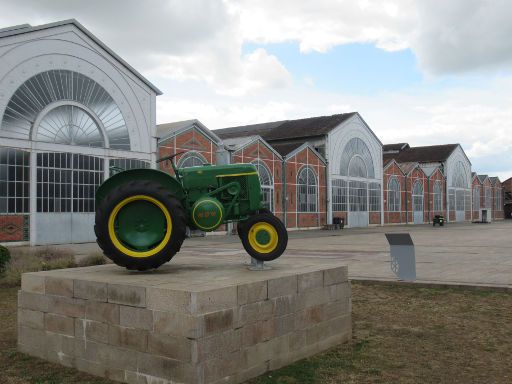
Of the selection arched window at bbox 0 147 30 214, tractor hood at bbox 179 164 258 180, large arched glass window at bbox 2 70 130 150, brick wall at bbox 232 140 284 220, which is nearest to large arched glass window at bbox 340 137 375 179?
brick wall at bbox 232 140 284 220

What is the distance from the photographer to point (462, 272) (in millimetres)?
13133

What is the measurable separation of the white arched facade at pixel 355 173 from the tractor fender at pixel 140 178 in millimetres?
39518

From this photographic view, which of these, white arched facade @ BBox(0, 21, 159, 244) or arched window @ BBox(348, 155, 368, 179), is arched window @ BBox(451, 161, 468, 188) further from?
white arched facade @ BBox(0, 21, 159, 244)

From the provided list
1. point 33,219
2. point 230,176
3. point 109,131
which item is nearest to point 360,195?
point 109,131

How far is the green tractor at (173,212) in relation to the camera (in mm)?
6203

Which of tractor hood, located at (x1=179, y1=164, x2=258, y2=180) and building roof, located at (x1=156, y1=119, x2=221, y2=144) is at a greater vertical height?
building roof, located at (x1=156, y1=119, x2=221, y2=144)

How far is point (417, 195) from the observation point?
61.8 meters

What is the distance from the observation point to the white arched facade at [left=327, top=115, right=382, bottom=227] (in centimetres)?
4666

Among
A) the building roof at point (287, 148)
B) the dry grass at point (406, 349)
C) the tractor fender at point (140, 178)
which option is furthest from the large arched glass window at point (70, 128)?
the tractor fender at point (140, 178)

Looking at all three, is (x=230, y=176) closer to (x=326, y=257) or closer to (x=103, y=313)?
(x=103, y=313)

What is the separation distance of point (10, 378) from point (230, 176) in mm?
3460

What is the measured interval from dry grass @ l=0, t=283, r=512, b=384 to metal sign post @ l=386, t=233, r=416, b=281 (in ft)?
5.62

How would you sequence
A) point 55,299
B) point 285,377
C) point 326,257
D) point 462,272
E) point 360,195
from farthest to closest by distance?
point 360,195 < point 326,257 < point 462,272 < point 55,299 < point 285,377

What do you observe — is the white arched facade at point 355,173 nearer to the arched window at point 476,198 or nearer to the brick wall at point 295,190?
the brick wall at point 295,190
